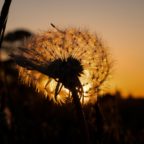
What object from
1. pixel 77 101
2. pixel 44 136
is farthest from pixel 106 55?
pixel 44 136

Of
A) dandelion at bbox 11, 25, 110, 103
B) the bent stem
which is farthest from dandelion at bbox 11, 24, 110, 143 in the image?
the bent stem

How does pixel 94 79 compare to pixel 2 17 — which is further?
pixel 94 79

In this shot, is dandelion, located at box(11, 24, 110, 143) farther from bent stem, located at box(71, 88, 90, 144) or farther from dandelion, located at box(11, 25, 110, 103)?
bent stem, located at box(71, 88, 90, 144)

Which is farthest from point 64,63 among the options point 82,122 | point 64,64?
point 82,122

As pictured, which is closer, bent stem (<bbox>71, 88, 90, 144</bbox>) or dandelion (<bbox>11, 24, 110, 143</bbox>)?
bent stem (<bbox>71, 88, 90, 144</bbox>)

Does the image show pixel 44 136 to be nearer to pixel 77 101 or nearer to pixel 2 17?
pixel 77 101

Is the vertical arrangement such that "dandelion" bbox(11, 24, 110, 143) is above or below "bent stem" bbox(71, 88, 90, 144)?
above

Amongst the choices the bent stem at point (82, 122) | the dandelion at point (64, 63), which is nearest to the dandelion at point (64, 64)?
the dandelion at point (64, 63)

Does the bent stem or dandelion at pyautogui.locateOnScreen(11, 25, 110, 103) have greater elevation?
dandelion at pyautogui.locateOnScreen(11, 25, 110, 103)

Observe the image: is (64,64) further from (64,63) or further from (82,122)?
(82,122)
